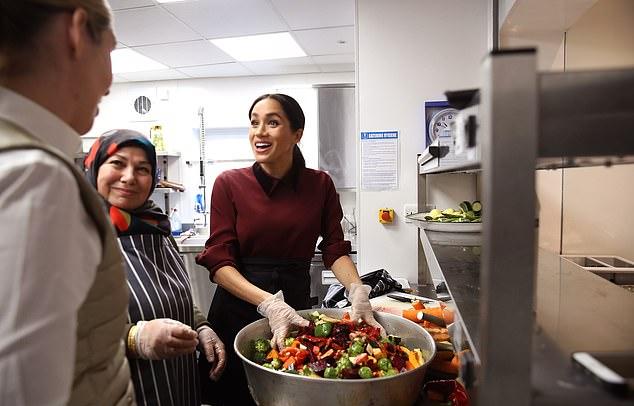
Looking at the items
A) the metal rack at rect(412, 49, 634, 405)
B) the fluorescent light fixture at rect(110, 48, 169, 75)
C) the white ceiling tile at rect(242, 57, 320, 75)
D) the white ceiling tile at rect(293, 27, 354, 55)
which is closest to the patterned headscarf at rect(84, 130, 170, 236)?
the metal rack at rect(412, 49, 634, 405)

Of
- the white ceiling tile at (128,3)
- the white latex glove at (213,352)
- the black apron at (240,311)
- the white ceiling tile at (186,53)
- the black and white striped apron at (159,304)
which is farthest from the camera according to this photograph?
the white ceiling tile at (186,53)

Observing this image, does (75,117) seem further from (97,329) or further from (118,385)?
(118,385)

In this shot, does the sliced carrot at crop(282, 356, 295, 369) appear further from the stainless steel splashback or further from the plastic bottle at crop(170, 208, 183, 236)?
the plastic bottle at crop(170, 208, 183, 236)

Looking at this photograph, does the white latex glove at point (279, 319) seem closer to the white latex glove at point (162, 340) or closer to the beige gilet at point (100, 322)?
the white latex glove at point (162, 340)

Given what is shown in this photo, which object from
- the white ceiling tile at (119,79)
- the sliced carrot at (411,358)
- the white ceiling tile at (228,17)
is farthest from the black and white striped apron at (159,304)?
the white ceiling tile at (119,79)

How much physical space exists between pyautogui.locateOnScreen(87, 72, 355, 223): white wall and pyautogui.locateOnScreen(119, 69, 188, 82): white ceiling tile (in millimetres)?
105

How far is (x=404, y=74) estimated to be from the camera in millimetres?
2637

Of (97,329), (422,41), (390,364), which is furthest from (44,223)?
(422,41)

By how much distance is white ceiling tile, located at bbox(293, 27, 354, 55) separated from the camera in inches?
141

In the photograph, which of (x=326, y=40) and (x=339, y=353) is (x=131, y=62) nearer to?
(x=326, y=40)

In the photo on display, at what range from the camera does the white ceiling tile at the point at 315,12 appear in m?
3.02

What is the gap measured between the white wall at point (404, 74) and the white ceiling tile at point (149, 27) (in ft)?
5.01

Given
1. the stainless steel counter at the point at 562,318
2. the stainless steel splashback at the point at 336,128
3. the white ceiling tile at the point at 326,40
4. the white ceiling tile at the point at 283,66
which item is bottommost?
the stainless steel counter at the point at 562,318

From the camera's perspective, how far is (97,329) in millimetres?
655
